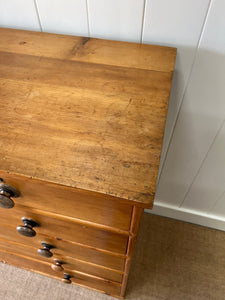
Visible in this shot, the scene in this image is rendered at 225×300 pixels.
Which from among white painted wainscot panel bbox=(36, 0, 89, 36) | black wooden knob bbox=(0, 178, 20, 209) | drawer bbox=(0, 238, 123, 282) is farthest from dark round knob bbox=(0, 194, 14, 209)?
white painted wainscot panel bbox=(36, 0, 89, 36)

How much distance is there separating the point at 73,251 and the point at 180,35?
0.71 m

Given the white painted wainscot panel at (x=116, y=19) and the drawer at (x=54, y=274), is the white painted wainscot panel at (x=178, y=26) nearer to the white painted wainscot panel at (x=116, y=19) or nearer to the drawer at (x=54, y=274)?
the white painted wainscot panel at (x=116, y=19)

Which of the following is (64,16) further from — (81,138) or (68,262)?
(68,262)

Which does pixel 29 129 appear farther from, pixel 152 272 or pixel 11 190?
pixel 152 272

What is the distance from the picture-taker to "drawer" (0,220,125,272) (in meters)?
0.75

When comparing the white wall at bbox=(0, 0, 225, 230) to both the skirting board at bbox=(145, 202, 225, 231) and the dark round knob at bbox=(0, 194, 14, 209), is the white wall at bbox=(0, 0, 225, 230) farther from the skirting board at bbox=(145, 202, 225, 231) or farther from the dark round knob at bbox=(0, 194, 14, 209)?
the dark round knob at bbox=(0, 194, 14, 209)

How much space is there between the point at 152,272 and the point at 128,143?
90 centimetres

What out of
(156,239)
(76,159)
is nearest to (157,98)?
(76,159)

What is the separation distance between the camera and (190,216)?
1.27 m

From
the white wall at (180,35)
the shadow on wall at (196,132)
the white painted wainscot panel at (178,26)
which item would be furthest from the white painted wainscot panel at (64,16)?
the shadow on wall at (196,132)

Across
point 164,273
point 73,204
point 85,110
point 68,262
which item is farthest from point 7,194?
point 164,273

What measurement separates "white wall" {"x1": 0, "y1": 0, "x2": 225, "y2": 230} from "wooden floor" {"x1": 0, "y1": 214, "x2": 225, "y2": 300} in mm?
453

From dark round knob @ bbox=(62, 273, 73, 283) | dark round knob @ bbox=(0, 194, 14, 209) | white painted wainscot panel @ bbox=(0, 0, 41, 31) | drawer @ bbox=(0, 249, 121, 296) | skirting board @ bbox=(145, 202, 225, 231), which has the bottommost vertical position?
dark round knob @ bbox=(62, 273, 73, 283)

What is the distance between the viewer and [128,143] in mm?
489
